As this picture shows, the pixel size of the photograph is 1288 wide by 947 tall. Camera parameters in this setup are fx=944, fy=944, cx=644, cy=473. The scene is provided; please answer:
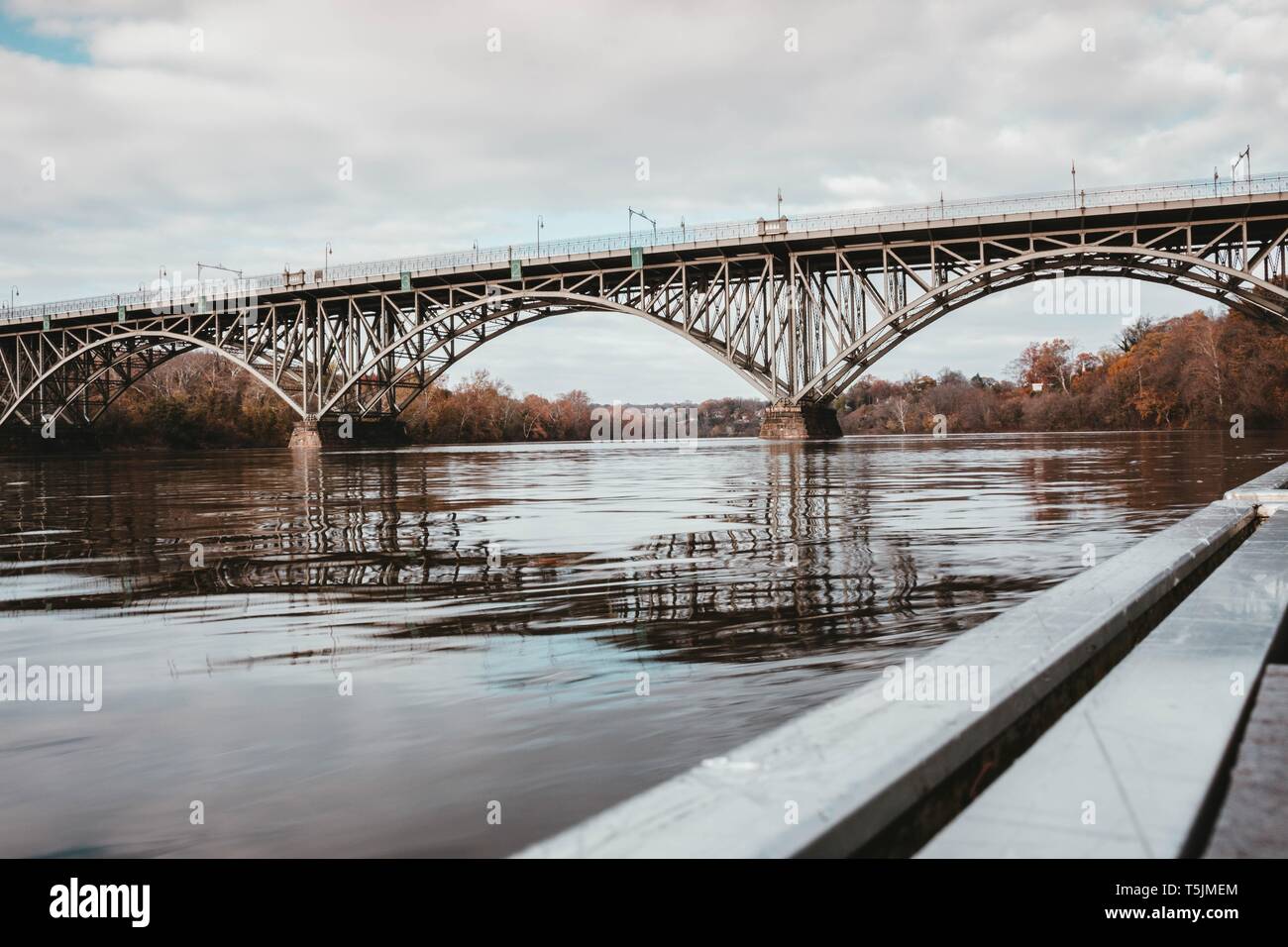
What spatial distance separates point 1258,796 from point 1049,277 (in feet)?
142

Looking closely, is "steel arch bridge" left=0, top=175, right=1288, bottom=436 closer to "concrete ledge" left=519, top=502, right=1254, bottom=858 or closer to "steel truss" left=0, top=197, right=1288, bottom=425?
Answer: "steel truss" left=0, top=197, right=1288, bottom=425

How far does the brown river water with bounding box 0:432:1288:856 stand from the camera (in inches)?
102

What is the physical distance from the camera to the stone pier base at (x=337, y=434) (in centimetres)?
5472

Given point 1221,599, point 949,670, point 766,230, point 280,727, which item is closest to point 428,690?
point 280,727

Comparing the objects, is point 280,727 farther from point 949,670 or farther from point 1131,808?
point 1131,808

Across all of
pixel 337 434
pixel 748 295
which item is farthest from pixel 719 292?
pixel 337 434

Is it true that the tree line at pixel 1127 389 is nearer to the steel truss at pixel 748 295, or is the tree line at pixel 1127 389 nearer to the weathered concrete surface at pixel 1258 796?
the steel truss at pixel 748 295

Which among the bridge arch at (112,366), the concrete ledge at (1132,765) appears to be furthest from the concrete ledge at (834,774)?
the bridge arch at (112,366)

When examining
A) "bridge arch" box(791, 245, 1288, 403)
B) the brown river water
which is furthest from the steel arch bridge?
the brown river water

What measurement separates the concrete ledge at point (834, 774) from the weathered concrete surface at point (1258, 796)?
16.8 inches

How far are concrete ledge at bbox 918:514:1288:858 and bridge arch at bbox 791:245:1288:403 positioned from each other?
39.4 metres
